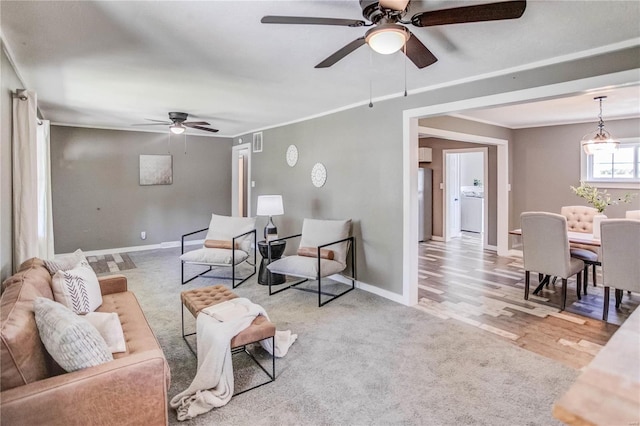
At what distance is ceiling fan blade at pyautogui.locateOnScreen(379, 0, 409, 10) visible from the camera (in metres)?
1.65

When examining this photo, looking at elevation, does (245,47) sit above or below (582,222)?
above

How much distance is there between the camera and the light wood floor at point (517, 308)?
3.06m

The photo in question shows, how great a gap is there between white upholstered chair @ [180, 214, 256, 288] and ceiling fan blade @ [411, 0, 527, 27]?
3439 millimetres

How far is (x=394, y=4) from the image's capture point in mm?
1676

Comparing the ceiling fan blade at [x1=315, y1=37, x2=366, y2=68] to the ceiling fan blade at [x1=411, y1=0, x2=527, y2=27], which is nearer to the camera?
the ceiling fan blade at [x1=411, y1=0, x2=527, y2=27]

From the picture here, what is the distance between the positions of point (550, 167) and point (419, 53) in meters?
5.53

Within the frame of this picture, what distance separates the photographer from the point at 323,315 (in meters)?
3.68

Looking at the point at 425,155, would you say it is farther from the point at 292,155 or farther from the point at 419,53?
the point at 419,53

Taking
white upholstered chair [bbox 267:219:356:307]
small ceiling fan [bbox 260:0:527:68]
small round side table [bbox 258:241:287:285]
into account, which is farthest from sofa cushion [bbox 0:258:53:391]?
small round side table [bbox 258:241:287:285]

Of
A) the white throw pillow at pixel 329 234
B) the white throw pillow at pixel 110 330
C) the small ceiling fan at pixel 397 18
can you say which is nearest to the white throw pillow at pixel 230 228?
the white throw pillow at pixel 329 234

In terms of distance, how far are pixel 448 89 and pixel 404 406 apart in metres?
2.85

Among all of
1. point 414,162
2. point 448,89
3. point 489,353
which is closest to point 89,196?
point 414,162

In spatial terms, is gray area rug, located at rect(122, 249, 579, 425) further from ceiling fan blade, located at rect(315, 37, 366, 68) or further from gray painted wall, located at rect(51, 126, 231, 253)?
gray painted wall, located at rect(51, 126, 231, 253)

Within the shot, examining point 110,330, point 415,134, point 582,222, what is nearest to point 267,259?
point 415,134
